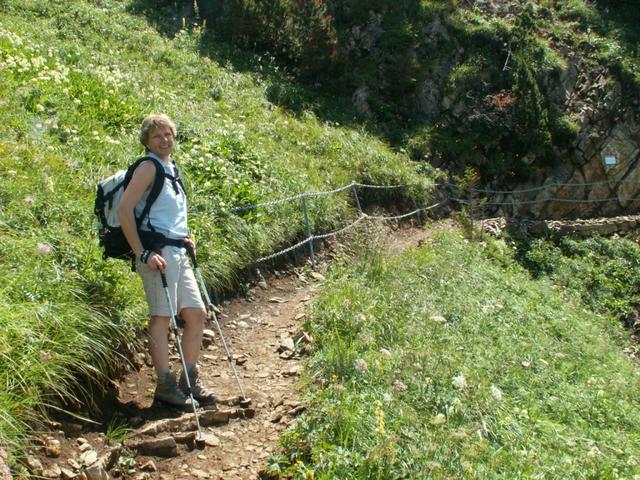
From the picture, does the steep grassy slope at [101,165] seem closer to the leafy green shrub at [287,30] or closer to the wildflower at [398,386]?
the leafy green shrub at [287,30]

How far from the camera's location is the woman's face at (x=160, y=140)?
483 centimetres

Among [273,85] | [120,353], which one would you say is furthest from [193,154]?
[273,85]

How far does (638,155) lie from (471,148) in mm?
4350

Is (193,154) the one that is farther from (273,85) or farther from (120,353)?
(273,85)

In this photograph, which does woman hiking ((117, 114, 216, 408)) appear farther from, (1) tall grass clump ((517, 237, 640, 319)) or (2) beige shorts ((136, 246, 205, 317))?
(1) tall grass clump ((517, 237, 640, 319))

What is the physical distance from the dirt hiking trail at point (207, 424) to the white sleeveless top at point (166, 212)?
1.24 m

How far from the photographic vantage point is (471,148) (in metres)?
16.4

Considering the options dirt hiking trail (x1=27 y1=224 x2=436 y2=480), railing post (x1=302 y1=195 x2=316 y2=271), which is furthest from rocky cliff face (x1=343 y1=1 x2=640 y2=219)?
dirt hiking trail (x1=27 y1=224 x2=436 y2=480)

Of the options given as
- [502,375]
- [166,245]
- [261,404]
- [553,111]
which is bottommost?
[261,404]

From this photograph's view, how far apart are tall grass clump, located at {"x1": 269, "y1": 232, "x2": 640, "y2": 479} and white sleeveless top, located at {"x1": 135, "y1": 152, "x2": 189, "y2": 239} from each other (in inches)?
62.9

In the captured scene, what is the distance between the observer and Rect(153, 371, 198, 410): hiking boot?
16.3 feet

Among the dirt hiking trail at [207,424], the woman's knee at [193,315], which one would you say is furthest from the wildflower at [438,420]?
the woman's knee at [193,315]

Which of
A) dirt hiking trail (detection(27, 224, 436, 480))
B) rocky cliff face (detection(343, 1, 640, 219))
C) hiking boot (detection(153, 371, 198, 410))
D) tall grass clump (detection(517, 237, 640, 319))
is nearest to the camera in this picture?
dirt hiking trail (detection(27, 224, 436, 480))

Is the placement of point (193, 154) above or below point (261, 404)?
above
